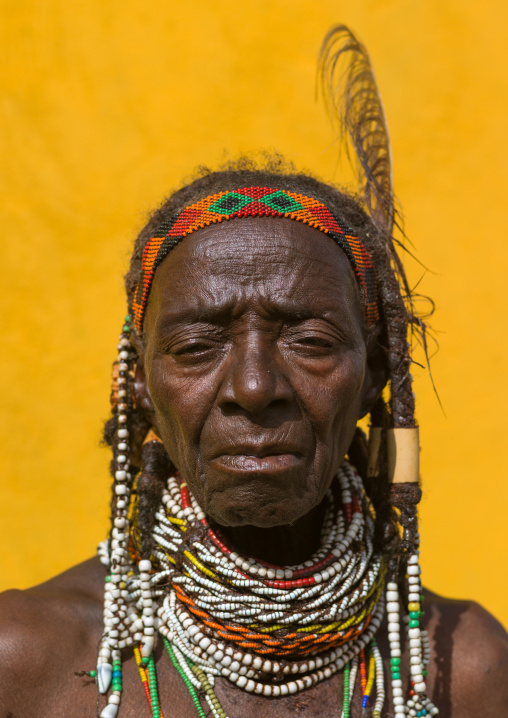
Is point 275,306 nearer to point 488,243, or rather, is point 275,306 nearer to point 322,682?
point 322,682

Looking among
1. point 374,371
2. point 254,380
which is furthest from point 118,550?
point 374,371

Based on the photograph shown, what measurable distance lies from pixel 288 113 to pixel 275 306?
2851 mm

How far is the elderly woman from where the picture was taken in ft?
7.65

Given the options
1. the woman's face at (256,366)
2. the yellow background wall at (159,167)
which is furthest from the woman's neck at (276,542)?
the yellow background wall at (159,167)

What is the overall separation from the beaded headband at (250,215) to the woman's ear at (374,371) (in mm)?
95

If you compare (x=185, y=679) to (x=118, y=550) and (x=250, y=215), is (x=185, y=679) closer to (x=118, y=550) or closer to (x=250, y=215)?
(x=118, y=550)

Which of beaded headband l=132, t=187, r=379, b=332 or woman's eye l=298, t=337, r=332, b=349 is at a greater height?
beaded headband l=132, t=187, r=379, b=332

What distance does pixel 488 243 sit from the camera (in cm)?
499

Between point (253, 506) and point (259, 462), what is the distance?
0.42ft

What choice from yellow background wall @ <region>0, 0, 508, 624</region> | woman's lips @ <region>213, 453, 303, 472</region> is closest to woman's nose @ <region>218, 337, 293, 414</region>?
woman's lips @ <region>213, 453, 303, 472</region>

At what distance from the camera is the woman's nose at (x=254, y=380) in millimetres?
2189

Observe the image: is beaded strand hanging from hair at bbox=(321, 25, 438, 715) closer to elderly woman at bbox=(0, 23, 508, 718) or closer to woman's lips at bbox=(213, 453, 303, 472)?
elderly woman at bbox=(0, 23, 508, 718)

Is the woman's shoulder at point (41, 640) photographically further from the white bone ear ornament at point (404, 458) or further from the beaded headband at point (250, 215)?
the white bone ear ornament at point (404, 458)

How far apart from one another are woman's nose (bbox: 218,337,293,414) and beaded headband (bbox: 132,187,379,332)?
0.44m
